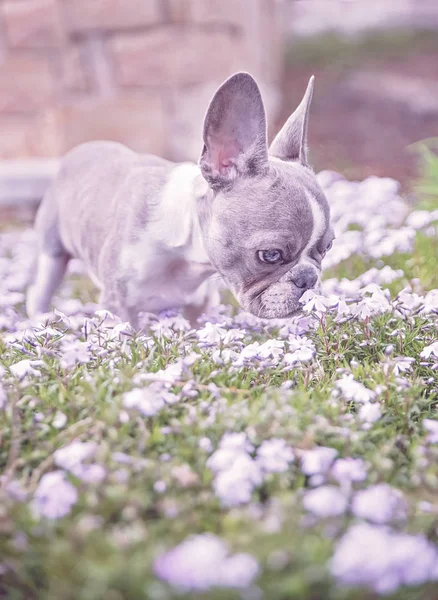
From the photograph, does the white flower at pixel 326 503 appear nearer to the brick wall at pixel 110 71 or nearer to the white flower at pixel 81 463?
the white flower at pixel 81 463

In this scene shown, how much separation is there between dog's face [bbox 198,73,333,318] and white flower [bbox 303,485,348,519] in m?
1.35

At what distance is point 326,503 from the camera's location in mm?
1668

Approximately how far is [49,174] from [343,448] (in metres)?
5.07

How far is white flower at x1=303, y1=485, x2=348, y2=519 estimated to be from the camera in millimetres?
1671

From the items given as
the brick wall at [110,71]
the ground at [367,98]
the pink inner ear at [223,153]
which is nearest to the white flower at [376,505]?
the pink inner ear at [223,153]

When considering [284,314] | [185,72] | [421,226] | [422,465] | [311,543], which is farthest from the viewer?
[185,72]

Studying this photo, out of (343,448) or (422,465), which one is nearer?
(422,465)

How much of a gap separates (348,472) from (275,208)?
140 centimetres

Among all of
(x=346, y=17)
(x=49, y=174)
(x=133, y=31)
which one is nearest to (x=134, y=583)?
(x=49, y=174)

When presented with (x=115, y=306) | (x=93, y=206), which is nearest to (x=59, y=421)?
(x=115, y=306)

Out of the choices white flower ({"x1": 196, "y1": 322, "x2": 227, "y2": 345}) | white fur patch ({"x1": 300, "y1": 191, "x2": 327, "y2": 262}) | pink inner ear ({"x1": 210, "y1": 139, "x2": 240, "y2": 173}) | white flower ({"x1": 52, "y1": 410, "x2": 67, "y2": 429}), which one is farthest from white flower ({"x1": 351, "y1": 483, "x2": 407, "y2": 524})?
pink inner ear ({"x1": 210, "y1": 139, "x2": 240, "y2": 173})

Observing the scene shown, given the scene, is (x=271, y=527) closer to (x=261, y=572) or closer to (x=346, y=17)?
(x=261, y=572)

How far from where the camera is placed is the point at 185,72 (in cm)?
710

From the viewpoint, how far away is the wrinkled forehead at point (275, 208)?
2.93 m
